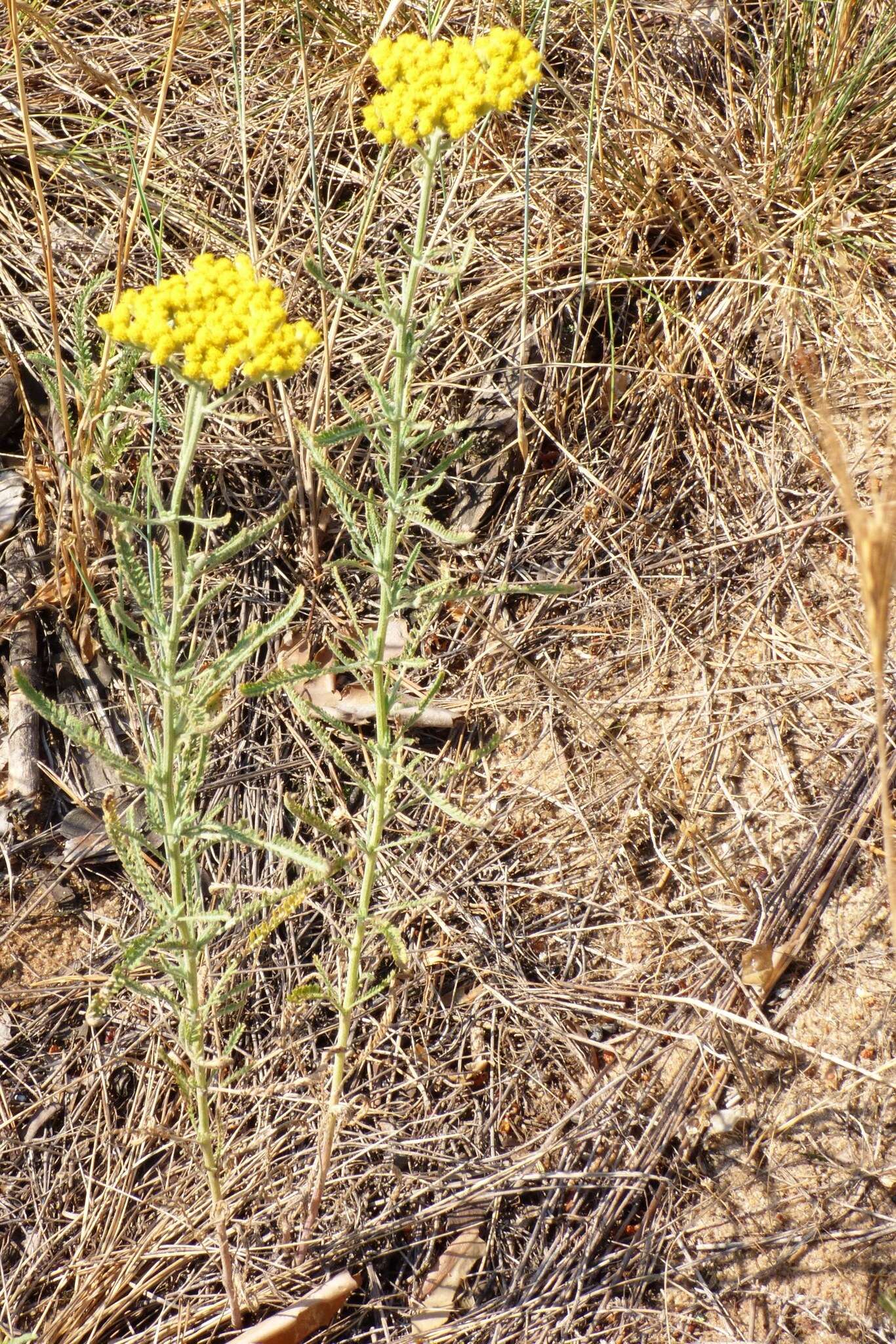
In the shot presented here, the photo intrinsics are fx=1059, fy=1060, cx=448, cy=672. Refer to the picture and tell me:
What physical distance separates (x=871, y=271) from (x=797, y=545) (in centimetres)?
78

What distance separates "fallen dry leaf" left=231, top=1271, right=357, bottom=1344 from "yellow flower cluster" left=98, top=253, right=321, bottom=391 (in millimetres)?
1547

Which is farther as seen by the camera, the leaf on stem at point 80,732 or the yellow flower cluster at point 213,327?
the leaf on stem at point 80,732

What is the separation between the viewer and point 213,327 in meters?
1.30

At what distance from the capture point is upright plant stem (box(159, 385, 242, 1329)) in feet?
4.43

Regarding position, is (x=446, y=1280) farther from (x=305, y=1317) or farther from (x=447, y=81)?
(x=447, y=81)

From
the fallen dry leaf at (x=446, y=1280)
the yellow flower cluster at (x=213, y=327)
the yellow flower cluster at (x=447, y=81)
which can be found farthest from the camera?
the fallen dry leaf at (x=446, y=1280)

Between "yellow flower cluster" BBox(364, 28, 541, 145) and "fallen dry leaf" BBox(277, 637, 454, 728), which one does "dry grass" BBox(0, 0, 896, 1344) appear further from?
"yellow flower cluster" BBox(364, 28, 541, 145)

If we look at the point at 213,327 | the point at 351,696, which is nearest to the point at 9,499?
the point at 351,696

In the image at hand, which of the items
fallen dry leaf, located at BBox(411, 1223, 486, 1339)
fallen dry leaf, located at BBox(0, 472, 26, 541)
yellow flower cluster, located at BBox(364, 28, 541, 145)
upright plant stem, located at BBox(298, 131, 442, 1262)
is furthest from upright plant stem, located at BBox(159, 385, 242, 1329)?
fallen dry leaf, located at BBox(0, 472, 26, 541)

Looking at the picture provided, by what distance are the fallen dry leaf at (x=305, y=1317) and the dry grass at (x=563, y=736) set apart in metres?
0.09

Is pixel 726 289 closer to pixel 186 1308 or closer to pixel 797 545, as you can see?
pixel 797 545

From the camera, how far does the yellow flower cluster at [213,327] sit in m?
1.30

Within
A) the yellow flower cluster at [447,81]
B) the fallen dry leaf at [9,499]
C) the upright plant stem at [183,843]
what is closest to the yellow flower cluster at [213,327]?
the upright plant stem at [183,843]

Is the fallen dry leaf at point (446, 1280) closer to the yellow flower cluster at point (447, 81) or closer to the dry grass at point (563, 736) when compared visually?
the dry grass at point (563, 736)
